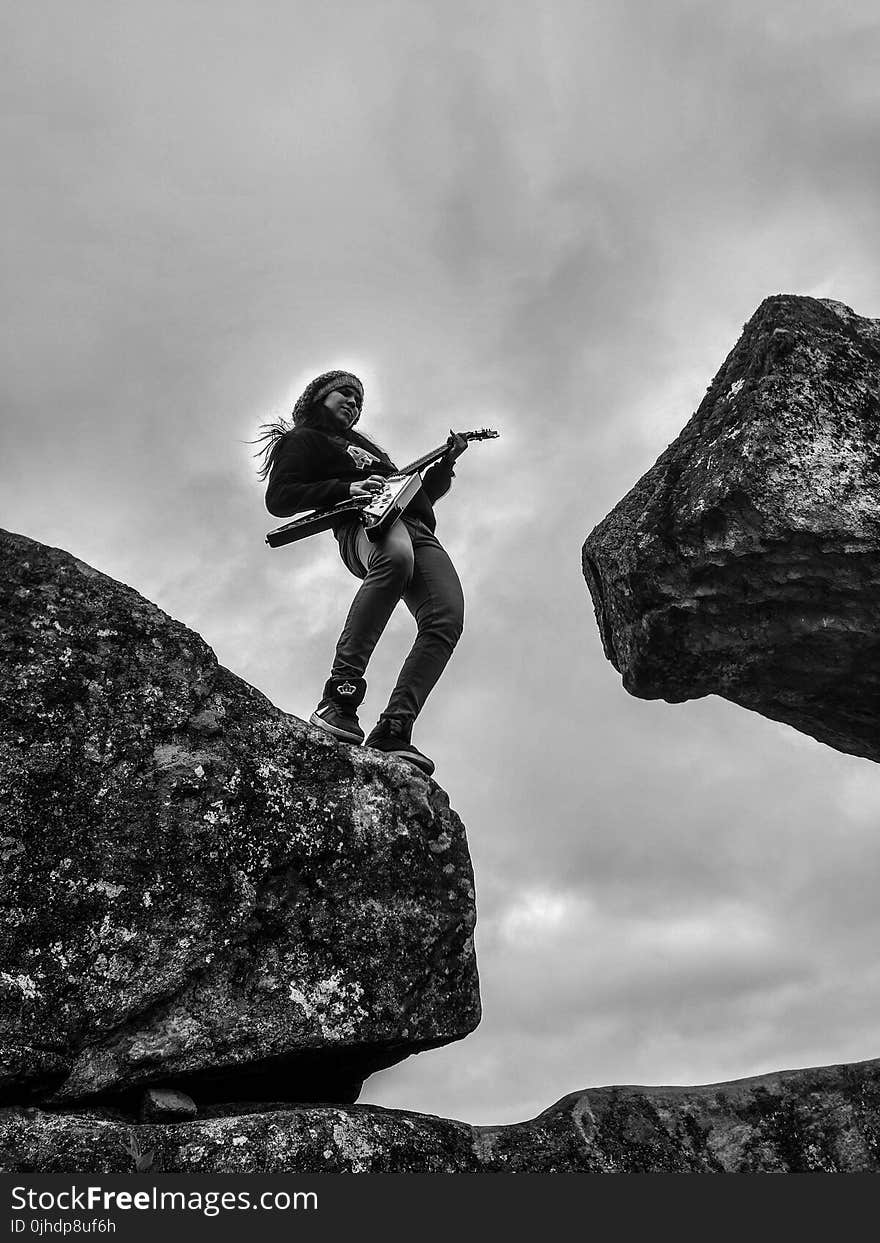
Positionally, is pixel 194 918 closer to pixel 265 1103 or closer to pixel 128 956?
pixel 128 956

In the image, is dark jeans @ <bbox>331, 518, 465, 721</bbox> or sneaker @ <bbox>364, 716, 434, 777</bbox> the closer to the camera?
sneaker @ <bbox>364, 716, 434, 777</bbox>

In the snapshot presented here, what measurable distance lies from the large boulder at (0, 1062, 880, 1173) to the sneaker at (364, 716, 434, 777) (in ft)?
6.30

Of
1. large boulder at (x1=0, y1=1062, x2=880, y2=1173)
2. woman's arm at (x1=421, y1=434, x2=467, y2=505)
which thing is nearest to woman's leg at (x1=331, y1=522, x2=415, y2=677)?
woman's arm at (x1=421, y1=434, x2=467, y2=505)

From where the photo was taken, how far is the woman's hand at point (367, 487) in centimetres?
771

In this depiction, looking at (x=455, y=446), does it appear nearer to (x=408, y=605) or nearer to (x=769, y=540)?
(x=408, y=605)

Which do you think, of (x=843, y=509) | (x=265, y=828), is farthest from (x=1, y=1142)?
(x=843, y=509)

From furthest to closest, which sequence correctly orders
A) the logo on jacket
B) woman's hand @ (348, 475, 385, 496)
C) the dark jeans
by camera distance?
the logo on jacket, woman's hand @ (348, 475, 385, 496), the dark jeans

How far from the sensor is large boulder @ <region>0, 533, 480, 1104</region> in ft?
17.3

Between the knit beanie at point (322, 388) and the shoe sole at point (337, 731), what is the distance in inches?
94.6

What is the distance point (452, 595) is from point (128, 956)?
3.12 m

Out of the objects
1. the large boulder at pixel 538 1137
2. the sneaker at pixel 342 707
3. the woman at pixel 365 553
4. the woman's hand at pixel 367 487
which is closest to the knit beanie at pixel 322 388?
the woman at pixel 365 553

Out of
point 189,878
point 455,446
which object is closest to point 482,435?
point 455,446

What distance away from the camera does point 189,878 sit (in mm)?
5551

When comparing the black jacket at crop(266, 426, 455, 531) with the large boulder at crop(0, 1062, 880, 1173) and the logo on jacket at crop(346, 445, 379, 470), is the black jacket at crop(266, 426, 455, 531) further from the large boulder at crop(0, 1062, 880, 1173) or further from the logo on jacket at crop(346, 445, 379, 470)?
the large boulder at crop(0, 1062, 880, 1173)
